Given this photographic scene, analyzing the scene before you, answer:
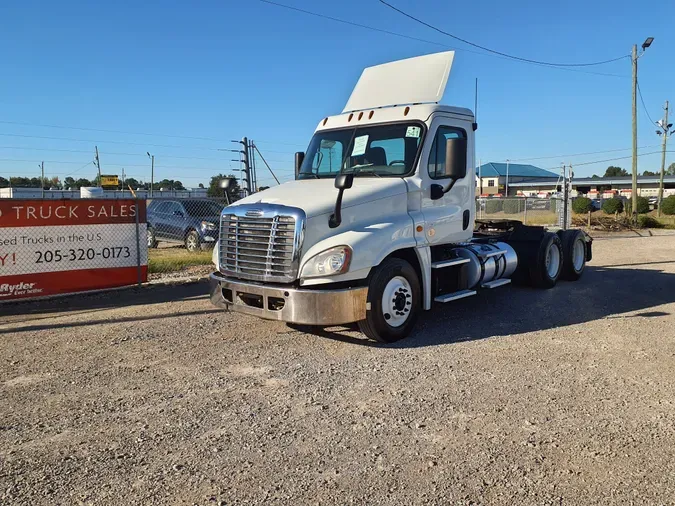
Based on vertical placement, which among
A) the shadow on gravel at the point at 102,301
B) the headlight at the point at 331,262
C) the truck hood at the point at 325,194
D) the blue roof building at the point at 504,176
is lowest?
the shadow on gravel at the point at 102,301

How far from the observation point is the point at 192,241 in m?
15.1

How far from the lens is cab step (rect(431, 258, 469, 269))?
22.7ft

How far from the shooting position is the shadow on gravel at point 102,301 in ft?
26.2

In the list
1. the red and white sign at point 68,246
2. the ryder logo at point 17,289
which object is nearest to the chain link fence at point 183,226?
the red and white sign at point 68,246

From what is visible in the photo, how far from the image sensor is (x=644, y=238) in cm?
2062

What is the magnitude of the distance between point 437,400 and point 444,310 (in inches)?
142

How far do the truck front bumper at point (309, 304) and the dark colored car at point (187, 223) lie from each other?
8832 millimetres

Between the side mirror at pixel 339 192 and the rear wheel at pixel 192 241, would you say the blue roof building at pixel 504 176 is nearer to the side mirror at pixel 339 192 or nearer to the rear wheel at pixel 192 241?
the rear wheel at pixel 192 241

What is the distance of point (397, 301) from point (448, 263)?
1173 millimetres

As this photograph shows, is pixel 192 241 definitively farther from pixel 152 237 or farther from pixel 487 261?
pixel 487 261

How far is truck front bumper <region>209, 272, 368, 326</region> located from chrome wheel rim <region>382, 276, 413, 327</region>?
0.36m

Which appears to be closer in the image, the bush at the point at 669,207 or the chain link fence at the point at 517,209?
the chain link fence at the point at 517,209

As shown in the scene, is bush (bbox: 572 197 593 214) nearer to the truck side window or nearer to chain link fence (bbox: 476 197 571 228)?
chain link fence (bbox: 476 197 571 228)

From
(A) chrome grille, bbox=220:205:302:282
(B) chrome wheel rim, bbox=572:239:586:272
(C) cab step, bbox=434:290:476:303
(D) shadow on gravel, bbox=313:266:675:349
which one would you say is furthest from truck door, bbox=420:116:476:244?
(B) chrome wheel rim, bbox=572:239:586:272
